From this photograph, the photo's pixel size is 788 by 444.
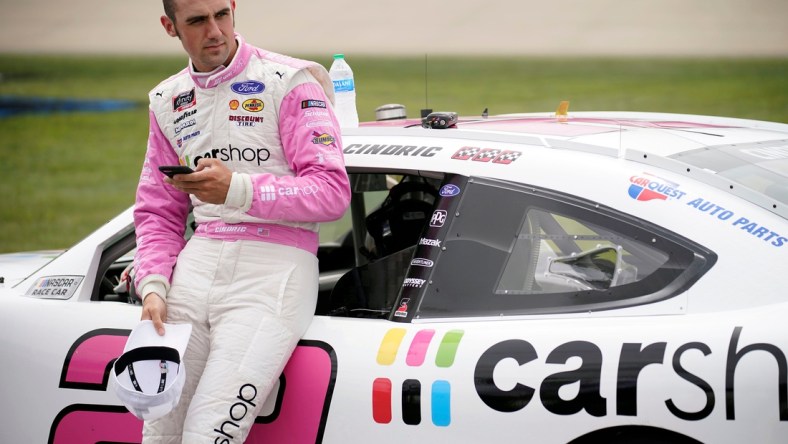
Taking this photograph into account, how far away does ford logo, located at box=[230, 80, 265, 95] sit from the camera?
9.89 feet

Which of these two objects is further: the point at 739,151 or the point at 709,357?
the point at 739,151

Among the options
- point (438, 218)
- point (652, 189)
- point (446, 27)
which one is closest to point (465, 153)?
point (438, 218)

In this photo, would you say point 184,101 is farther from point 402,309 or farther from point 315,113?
point 402,309

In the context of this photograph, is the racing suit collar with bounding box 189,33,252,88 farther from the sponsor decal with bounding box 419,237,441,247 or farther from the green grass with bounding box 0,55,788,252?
the green grass with bounding box 0,55,788,252

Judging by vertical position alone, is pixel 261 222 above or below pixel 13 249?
above

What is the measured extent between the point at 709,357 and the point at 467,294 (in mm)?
665

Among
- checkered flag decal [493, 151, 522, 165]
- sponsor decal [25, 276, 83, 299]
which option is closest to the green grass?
sponsor decal [25, 276, 83, 299]

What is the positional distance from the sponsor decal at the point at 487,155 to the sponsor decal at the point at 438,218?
0.56 ft

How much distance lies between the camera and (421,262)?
9.84 ft

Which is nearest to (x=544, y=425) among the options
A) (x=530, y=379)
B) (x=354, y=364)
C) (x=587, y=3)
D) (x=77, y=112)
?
(x=530, y=379)

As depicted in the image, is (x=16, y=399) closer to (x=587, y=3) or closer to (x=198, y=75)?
(x=198, y=75)

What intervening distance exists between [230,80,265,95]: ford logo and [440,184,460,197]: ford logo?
580 millimetres

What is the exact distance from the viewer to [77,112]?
55.2ft

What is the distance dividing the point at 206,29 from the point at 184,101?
0.24m
